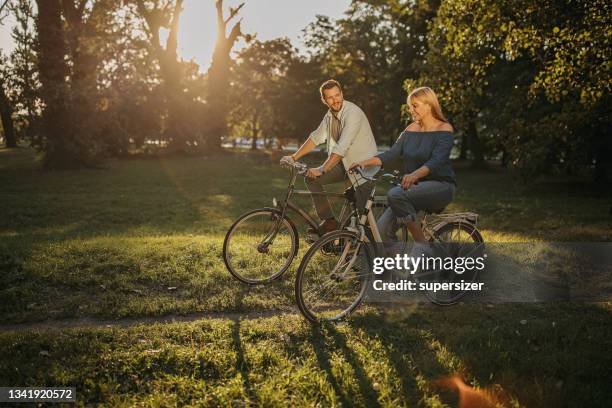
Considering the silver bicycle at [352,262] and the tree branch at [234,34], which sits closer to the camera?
the silver bicycle at [352,262]

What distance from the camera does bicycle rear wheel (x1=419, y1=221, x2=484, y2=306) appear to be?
5207 mm

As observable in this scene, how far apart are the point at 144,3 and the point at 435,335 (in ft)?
122

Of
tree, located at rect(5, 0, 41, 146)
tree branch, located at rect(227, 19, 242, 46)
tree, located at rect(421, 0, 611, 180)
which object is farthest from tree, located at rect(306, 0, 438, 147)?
tree, located at rect(5, 0, 41, 146)

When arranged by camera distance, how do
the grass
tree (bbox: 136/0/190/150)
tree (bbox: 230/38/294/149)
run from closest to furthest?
the grass → tree (bbox: 136/0/190/150) → tree (bbox: 230/38/294/149)

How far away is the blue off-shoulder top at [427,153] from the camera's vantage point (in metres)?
4.82

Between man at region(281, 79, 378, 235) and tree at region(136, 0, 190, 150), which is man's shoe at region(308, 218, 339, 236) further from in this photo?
tree at region(136, 0, 190, 150)

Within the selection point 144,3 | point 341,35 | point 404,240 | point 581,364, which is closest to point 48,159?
point 144,3

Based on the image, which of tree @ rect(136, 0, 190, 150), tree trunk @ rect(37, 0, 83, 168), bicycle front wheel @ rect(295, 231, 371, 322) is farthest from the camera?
tree @ rect(136, 0, 190, 150)

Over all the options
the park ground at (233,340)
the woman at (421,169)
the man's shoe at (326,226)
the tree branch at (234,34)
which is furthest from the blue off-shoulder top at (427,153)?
the tree branch at (234,34)

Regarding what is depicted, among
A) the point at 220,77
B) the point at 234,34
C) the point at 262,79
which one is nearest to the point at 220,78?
the point at 220,77

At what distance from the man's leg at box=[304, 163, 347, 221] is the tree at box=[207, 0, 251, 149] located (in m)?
35.8

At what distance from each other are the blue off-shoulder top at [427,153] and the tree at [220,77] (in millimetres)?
36516

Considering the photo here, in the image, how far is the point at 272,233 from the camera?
5.75 metres

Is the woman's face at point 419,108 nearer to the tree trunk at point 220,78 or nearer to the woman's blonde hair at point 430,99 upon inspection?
the woman's blonde hair at point 430,99
